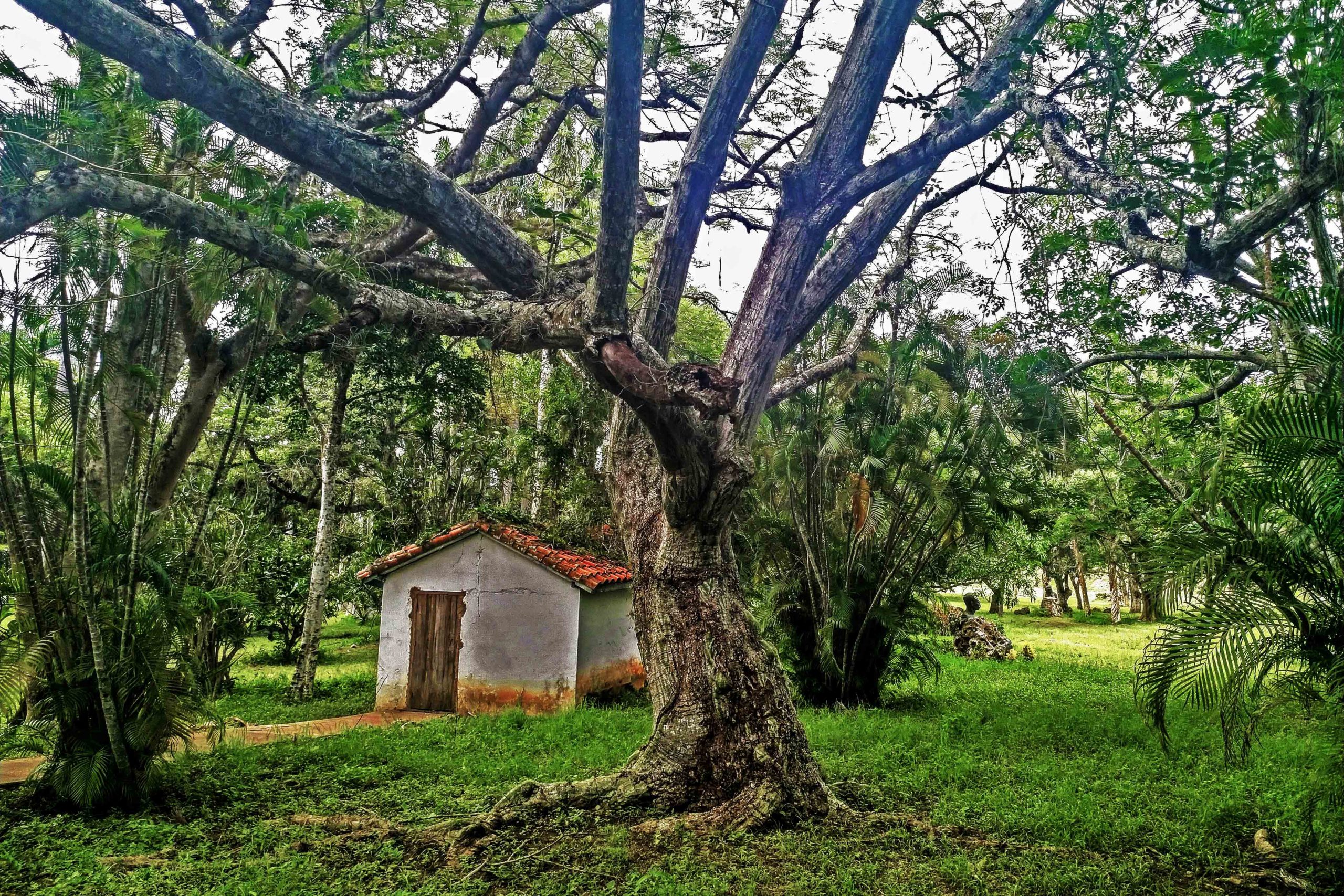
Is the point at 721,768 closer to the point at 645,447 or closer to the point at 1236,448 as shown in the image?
the point at 645,447

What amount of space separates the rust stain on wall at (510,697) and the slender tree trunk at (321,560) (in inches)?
104

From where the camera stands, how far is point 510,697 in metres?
11.9

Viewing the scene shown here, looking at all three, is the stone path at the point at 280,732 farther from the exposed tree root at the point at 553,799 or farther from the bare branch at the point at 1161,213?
the bare branch at the point at 1161,213

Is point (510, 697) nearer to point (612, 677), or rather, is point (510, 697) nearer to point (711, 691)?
point (612, 677)

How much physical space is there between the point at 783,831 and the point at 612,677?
26.2 ft

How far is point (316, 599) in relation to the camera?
12625mm

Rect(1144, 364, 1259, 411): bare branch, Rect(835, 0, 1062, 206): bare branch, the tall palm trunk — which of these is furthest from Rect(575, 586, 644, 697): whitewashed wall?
Rect(835, 0, 1062, 206): bare branch

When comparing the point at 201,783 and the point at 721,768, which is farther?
the point at 201,783

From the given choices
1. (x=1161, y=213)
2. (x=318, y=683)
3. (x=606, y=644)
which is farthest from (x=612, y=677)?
(x=1161, y=213)

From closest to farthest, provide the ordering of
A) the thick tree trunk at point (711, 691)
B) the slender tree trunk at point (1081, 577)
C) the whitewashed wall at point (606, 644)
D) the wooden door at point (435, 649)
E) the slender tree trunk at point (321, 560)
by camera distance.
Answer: the thick tree trunk at point (711, 691) < the wooden door at point (435, 649) < the whitewashed wall at point (606, 644) < the slender tree trunk at point (321, 560) < the slender tree trunk at point (1081, 577)

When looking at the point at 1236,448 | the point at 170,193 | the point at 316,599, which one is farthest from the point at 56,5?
the point at 316,599

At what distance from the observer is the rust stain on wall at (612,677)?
1227cm

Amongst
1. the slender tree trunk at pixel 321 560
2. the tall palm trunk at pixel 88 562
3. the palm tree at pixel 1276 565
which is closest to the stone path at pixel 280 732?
the tall palm trunk at pixel 88 562

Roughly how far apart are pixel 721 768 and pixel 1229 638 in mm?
3301
